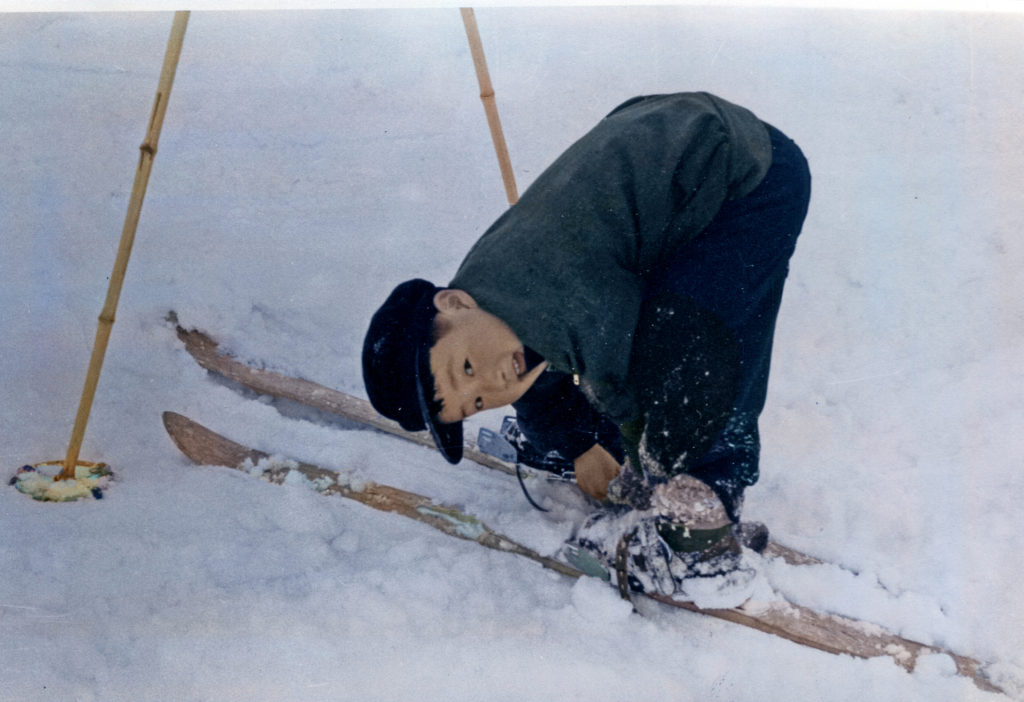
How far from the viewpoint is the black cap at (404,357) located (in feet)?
2.86

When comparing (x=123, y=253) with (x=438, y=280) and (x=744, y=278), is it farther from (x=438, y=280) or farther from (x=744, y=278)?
(x=744, y=278)

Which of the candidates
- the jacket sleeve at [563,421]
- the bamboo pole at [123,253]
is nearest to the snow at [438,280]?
the bamboo pole at [123,253]

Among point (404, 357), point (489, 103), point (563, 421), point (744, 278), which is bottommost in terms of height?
point (563, 421)

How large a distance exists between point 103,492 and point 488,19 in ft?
2.71

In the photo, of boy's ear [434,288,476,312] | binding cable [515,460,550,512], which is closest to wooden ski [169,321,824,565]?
binding cable [515,460,550,512]

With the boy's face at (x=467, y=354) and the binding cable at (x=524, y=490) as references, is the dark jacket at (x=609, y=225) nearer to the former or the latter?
the boy's face at (x=467, y=354)

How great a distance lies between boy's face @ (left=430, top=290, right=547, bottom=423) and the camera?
87 centimetres

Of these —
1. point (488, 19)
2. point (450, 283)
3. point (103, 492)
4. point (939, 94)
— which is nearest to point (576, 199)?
point (450, 283)

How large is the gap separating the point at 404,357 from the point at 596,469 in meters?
0.43

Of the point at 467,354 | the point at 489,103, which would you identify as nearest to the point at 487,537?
the point at 467,354

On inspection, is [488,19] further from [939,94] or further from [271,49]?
[939,94]

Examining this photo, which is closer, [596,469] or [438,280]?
[438,280]

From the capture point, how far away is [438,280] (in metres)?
0.99

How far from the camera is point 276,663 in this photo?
0.86 m
